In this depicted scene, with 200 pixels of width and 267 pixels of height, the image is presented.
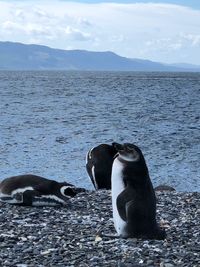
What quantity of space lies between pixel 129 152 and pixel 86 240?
1.90m

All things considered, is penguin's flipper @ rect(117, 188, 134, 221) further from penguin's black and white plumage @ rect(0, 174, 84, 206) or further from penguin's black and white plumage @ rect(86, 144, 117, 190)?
penguin's black and white plumage @ rect(86, 144, 117, 190)

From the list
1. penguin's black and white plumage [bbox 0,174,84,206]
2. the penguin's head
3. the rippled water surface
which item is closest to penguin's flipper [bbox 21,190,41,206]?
penguin's black and white plumage [bbox 0,174,84,206]

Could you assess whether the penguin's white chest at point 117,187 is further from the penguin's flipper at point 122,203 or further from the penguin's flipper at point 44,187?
the penguin's flipper at point 44,187

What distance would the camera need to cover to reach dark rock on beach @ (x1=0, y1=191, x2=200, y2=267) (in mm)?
9812

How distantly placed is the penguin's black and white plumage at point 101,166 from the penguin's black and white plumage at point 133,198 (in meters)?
6.95

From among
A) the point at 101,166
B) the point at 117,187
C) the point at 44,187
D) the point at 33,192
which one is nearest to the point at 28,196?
the point at 33,192

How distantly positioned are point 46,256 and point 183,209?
16.2 ft

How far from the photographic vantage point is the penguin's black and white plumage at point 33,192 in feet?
44.3

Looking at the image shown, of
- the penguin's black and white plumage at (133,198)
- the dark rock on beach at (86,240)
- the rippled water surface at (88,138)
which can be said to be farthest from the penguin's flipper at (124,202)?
the rippled water surface at (88,138)

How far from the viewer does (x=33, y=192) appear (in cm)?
1351

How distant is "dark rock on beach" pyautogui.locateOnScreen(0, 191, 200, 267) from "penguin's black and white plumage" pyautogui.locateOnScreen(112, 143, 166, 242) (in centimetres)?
22

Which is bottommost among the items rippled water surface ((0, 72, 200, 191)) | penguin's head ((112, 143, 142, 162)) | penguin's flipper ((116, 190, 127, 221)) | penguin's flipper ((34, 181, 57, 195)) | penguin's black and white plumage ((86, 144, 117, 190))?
rippled water surface ((0, 72, 200, 191))

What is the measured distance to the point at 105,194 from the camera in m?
16.0

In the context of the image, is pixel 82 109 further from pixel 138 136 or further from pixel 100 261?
pixel 100 261
